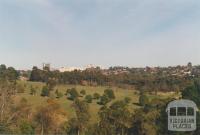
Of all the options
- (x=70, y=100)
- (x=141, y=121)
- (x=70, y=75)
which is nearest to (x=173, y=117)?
(x=141, y=121)

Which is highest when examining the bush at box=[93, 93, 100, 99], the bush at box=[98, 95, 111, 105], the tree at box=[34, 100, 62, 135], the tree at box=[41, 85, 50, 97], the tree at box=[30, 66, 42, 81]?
the tree at box=[30, 66, 42, 81]

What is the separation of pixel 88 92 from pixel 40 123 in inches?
2246

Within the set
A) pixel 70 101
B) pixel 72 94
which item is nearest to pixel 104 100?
pixel 70 101

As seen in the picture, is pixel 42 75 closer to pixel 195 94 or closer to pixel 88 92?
pixel 88 92

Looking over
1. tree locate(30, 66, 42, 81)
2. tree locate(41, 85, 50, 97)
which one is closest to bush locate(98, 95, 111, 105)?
Answer: tree locate(41, 85, 50, 97)

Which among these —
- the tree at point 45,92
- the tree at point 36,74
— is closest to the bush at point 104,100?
the tree at point 45,92

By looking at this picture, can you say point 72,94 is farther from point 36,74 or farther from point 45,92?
point 36,74

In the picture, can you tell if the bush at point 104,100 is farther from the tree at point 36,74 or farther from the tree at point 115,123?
the tree at point 115,123

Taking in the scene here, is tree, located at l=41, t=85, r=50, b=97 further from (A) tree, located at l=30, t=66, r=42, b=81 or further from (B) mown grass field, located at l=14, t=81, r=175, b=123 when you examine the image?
(A) tree, located at l=30, t=66, r=42, b=81

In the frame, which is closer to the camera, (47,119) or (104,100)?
(47,119)

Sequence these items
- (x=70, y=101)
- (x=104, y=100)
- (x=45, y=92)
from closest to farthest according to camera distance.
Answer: (x=104, y=100)
(x=70, y=101)
(x=45, y=92)

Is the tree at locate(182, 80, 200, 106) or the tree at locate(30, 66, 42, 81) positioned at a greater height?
the tree at locate(30, 66, 42, 81)

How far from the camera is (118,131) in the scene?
56438 mm

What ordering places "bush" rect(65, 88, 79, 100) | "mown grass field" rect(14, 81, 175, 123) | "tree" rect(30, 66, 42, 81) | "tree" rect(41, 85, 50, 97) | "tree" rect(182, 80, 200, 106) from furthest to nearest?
1. "tree" rect(30, 66, 42, 81)
2. "tree" rect(41, 85, 50, 97)
3. "bush" rect(65, 88, 79, 100)
4. "mown grass field" rect(14, 81, 175, 123)
5. "tree" rect(182, 80, 200, 106)
